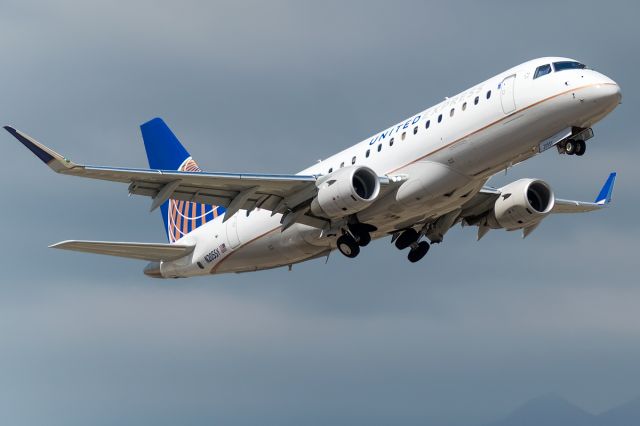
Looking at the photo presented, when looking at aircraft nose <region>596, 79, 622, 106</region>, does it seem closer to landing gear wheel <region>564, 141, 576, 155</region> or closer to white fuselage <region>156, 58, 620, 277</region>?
white fuselage <region>156, 58, 620, 277</region>

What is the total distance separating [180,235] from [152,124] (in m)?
6.57

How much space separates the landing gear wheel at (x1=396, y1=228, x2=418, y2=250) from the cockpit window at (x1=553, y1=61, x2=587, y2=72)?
31.4 ft

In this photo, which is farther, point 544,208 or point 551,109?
point 544,208

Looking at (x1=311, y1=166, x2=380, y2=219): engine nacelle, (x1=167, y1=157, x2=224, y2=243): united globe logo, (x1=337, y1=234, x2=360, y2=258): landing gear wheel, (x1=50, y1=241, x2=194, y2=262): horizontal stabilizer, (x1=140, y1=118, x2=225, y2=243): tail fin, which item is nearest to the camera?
(x1=311, y1=166, x2=380, y2=219): engine nacelle

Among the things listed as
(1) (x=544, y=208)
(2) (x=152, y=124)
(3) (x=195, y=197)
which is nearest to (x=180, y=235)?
(2) (x=152, y=124)

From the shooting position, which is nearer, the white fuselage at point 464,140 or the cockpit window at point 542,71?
the white fuselage at point 464,140

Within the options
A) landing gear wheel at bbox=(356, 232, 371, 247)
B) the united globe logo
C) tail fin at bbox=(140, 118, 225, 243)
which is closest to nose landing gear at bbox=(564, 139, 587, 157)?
landing gear wheel at bbox=(356, 232, 371, 247)

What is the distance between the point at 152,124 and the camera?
48688 millimetres

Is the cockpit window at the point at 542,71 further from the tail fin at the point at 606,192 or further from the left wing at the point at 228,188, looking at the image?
the tail fin at the point at 606,192

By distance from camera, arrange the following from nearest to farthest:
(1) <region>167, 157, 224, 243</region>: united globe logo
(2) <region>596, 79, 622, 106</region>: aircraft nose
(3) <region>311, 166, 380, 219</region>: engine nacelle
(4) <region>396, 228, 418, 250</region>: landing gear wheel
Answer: (2) <region>596, 79, 622, 106</region>: aircraft nose < (3) <region>311, 166, 380, 219</region>: engine nacelle < (4) <region>396, 228, 418, 250</region>: landing gear wheel < (1) <region>167, 157, 224, 243</region>: united globe logo

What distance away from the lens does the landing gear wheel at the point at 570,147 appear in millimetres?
32812

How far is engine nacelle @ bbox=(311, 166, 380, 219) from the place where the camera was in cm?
3381

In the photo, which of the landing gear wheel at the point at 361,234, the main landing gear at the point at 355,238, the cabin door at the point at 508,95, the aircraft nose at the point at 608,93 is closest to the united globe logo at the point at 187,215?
the main landing gear at the point at 355,238

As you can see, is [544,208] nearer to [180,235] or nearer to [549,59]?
[549,59]
